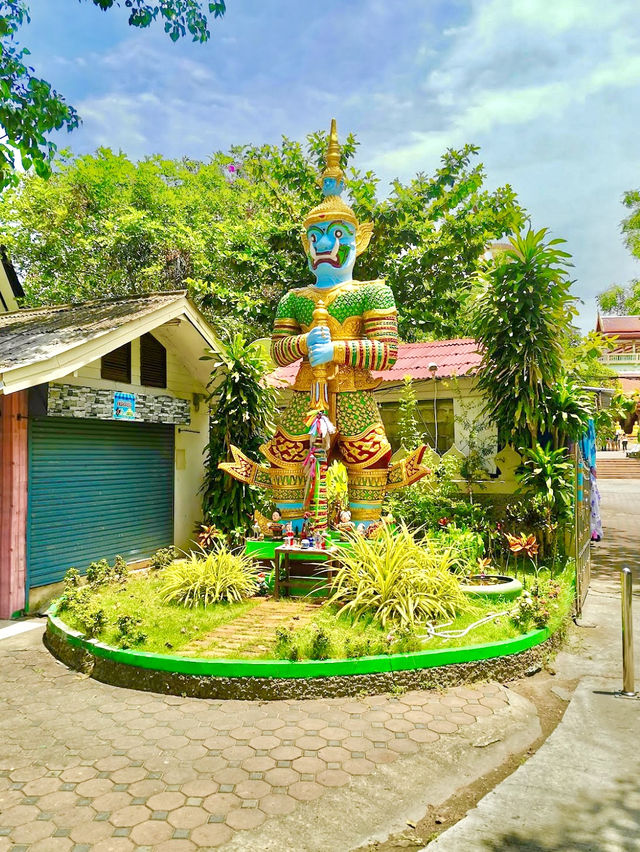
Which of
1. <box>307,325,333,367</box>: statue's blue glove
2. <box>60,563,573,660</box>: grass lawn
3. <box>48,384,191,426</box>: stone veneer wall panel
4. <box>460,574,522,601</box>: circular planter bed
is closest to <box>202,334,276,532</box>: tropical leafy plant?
<box>48,384,191,426</box>: stone veneer wall panel

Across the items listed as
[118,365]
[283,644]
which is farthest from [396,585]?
[118,365]

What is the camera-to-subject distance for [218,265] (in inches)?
592

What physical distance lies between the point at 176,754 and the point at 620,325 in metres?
46.1

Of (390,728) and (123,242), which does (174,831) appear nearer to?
(390,728)

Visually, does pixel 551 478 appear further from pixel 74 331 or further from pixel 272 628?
pixel 74 331

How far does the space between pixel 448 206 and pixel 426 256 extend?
1.40 metres

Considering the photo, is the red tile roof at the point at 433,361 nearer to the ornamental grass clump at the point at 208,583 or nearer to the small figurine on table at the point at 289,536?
the small figurine on table at the point at 289,536

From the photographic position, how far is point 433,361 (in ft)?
35.9

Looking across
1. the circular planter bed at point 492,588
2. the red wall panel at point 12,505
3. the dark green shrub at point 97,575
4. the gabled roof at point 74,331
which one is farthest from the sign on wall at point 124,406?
the circular planter bed at point 492,588

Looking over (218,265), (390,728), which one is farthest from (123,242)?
(390,728)

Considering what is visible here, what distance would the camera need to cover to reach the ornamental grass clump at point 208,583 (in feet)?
20.4

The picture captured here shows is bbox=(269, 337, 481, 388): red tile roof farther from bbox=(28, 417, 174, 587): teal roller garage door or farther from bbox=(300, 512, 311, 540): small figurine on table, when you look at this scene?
bbox=(300, 512, 311, 540): small figurine on table

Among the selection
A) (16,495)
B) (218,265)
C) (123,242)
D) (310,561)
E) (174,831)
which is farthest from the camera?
(123,242)

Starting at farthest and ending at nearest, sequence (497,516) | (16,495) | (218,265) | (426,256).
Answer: (218,265)
(426,256)
(497,516)
(16,495)
